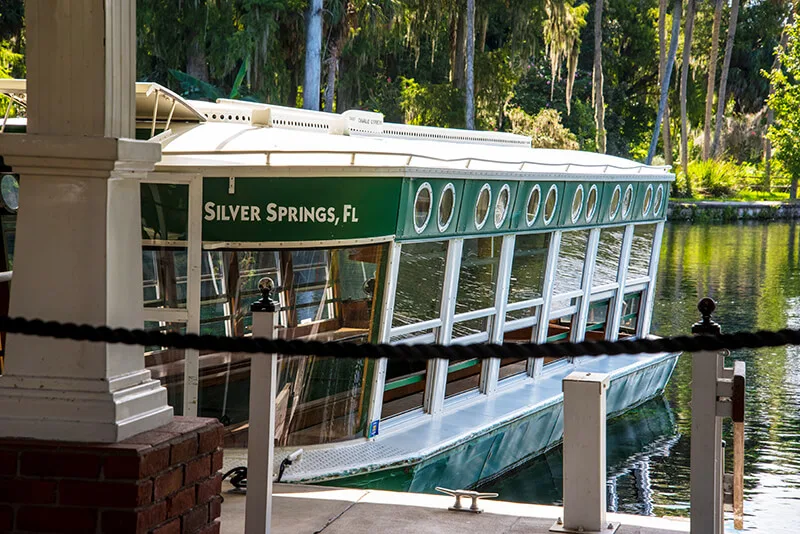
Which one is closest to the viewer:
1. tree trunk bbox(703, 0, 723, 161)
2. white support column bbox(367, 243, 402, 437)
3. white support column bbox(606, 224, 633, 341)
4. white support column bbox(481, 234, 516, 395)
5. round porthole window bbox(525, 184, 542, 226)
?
white support column bbox(367, 243, 402, 437)

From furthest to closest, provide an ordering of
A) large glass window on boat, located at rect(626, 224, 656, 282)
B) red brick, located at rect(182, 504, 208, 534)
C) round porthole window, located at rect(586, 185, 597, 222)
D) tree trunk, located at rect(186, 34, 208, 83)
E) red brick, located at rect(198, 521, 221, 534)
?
tree trunk, located at rect(186, 34, 208, 83) < large glass window on boat, located at rect(626, 224, 656, 282) < round porthole window, located at rect(586, 185, 597, 222) < red brick, located at rect(198, 521, 221, 534) < red brick, located at rect(182, 504, 208, 534)

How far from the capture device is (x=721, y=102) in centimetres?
6222

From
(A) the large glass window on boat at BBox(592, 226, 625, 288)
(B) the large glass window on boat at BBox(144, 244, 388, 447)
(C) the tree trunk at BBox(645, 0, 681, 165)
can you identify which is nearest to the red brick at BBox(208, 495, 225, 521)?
(B) the large glass window on boat at BBox(144, 244, 388, 447)

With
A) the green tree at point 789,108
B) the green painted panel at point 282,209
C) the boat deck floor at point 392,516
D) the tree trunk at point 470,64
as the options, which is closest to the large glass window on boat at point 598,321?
the green painted panel at point 282,209

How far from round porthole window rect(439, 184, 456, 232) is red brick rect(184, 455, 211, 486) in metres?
5.22

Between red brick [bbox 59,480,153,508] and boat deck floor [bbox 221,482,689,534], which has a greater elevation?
red brick [bbox 59,480,153,508]

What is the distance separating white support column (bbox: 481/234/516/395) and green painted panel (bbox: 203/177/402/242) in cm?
276

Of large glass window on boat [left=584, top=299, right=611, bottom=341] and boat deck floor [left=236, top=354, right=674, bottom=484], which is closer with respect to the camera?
boat deck floor [left=236, top=354, right=674, bottom=484]

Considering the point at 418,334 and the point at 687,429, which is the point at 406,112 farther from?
the point at 418,334

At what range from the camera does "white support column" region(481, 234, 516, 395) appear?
34.0 ft

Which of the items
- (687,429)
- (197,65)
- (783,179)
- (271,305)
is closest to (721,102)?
(783,179)

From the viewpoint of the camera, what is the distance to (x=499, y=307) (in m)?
10.4

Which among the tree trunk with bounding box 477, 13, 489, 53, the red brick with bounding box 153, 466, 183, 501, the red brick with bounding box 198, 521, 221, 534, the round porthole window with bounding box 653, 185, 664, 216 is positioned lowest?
the red brick with bounding box 198, 521, 221, 534

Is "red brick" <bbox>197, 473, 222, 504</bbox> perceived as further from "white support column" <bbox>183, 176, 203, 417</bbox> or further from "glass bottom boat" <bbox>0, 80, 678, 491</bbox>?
"white support column" <bbox>183, 176, 203, 417</bbox>
